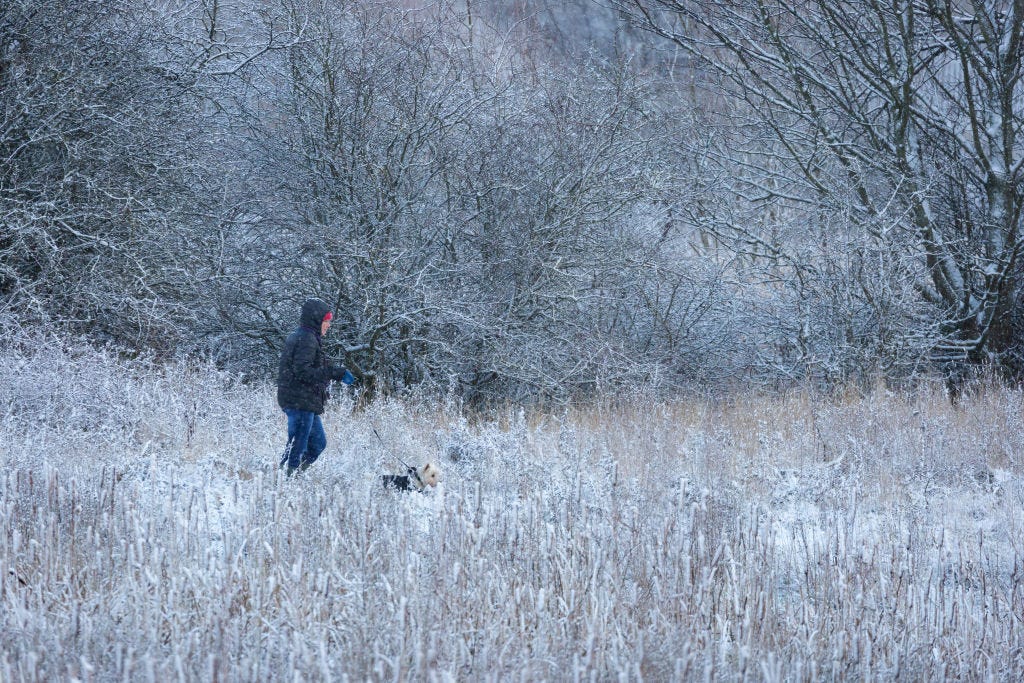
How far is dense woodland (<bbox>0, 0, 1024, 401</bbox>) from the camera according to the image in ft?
34.4

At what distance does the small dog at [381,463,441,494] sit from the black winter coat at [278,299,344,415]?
0.66 metres

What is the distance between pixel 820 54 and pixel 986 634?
9.91 metres

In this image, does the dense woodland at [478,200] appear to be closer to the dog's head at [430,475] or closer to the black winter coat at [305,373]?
the black winter coat at [305,373]

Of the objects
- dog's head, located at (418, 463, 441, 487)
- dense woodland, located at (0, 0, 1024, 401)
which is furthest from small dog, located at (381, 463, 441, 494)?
dense woodland, located at (0, 0, 1024, 401)

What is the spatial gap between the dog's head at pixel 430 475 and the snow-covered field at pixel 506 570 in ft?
0.56

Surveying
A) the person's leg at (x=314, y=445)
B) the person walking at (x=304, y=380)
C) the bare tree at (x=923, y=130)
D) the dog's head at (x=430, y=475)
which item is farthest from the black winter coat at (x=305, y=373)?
the bare tree at (x=923, y=130)

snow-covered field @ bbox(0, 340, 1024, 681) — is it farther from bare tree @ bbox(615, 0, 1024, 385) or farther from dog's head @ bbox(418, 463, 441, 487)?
bare tree @ bbox(615, 0, 1024, 385)

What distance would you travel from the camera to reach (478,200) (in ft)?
37.6

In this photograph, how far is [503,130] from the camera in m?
11.6

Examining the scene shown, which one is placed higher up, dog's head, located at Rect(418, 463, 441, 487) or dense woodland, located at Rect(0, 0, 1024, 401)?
dense woodland, located at Rect(0, 0, 1024, 401)

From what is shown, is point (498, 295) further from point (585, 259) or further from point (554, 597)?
point (554, 597)

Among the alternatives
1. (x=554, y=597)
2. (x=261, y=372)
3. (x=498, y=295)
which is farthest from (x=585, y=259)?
(x=554, y=597)

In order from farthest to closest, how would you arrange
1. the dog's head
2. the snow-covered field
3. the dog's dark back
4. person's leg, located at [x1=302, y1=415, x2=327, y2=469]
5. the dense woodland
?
1. the dense woodland
2. person's leg, located at [x1=302, y1=415, x2=327, y2=469]
3. the dog's head
4. the dog's dark back
5. the snow-covered field

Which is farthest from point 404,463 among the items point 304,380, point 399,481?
point 304,380
